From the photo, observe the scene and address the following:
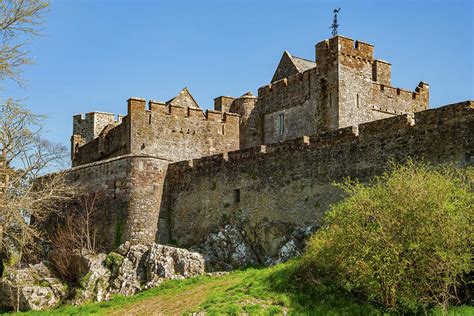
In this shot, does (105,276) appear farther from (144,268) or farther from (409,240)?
(409,240)

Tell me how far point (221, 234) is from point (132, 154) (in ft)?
20.3

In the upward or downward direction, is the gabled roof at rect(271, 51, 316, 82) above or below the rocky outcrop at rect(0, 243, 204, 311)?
above

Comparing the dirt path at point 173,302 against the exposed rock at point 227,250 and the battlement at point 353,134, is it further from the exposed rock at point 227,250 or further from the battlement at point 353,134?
the battlement at point 353,134

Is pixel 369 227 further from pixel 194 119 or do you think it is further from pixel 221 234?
pixel 194 119

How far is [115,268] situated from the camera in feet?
97.3

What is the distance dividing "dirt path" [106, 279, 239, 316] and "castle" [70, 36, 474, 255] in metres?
4.21

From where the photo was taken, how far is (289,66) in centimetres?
4075

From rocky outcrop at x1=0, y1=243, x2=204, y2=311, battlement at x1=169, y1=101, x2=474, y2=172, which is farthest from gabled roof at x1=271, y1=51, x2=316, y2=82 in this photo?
rocky outcrop at x1=0, y1=243, x2=204, y2=311

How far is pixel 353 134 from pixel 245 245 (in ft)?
20.9

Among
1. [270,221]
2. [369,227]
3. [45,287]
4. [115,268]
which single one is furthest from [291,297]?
[45,287]

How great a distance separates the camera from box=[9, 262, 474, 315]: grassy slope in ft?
69.7

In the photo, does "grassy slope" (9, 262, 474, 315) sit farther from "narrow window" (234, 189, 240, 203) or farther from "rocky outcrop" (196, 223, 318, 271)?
"narrow window" (234, 189, 240, 203)

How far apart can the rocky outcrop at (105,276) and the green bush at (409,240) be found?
8.68 metres

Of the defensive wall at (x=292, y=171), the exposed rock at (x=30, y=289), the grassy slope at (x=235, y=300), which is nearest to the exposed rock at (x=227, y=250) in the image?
the defensive wall at (x=292, y=171)
